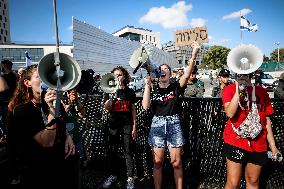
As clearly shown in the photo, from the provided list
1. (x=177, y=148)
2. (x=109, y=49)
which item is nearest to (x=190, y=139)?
(x=177, y=148)

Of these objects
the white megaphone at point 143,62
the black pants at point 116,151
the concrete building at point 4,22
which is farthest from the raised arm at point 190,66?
the concrete building at point 4,22

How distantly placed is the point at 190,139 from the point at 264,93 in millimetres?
1437

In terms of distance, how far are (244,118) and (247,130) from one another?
14 centimetres

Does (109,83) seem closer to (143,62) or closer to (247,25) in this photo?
(143,62)

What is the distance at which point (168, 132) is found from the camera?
11.3ft

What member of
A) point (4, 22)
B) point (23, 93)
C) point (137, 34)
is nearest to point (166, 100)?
point (23, 93)

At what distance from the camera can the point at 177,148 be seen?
11.3 ft

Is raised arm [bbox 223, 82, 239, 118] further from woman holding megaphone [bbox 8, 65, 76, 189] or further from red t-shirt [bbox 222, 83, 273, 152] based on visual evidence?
woman holding megaphone [bbox 8, 65, 76, 189]

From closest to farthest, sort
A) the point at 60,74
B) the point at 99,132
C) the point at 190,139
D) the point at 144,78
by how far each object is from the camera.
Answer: the point at 60,74, the point at 144,78, the point at 190,139, the point at 99,132

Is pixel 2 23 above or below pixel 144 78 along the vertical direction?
above

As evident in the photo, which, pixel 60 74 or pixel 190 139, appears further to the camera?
pixel 190 139

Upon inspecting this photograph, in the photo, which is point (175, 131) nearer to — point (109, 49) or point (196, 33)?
point (196, 33)

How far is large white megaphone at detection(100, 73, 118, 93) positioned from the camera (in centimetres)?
381

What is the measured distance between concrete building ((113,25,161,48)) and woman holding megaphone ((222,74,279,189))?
10272 cm
